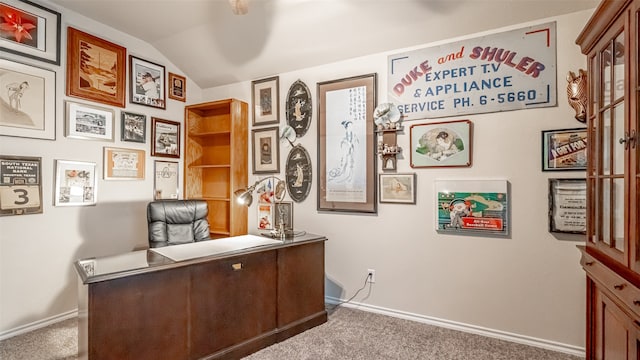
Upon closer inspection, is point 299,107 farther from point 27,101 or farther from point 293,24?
point 27,101

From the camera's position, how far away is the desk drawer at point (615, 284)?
132 centimetres

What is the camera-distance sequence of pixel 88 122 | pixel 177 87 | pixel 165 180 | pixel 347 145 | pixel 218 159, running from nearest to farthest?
pixel 88 122, pixel 347 145, pixel 165 180, pixel 177 87, pixel 218 159

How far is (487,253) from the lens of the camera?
8.91ft

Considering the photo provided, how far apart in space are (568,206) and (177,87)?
13.2 ft

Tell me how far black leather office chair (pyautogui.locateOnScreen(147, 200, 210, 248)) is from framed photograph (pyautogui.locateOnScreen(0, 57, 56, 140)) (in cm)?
111

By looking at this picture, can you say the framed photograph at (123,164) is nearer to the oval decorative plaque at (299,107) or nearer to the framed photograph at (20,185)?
the framed photograph at (20,185)

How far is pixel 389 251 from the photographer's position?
3.13m

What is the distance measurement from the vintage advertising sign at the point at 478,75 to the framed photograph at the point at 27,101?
2.95 m

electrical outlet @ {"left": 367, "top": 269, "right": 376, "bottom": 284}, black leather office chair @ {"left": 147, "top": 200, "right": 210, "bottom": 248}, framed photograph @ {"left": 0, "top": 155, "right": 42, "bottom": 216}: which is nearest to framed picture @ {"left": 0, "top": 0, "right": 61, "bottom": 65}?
framed photograph @ {"left": 0, "top": 155, "right": 42, "bottom": 216}

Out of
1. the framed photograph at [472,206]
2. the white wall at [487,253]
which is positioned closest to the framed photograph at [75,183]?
the white wall at [487,253]

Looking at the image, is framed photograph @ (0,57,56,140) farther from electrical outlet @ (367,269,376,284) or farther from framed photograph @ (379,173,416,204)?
electrical outlet @ (367,269,376,284)

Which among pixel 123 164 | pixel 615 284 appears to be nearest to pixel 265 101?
pixel 123 164

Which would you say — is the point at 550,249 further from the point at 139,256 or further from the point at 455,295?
the point at 139,256

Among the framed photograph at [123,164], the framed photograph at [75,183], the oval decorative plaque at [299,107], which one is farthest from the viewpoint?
the oval decorative plaque at [299,107]
